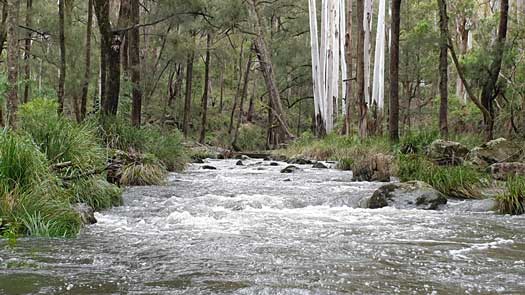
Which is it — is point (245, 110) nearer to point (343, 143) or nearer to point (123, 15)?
point (343, 143)

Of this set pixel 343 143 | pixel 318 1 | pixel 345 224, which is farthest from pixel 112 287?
pixel 318 1

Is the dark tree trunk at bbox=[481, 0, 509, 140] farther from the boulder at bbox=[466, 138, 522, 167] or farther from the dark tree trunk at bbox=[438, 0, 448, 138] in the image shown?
the boulder at bbox=[466, 138, 522, 167]

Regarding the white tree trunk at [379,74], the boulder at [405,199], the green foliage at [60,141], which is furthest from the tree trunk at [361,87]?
the green foliage at [60,141]

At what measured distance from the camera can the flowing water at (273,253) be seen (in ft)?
13.5

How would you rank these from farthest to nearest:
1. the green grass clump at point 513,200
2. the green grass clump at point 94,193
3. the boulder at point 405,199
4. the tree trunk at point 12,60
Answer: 1. the tree trunk at point 12,60
2. the boulder at point 405,199
3. the green grass clump at point 513,200
4. the green grass clump at point 94,193

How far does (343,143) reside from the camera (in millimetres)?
20406

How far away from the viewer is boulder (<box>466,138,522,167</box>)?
13.3 meters

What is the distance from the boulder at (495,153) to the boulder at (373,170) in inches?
81.2

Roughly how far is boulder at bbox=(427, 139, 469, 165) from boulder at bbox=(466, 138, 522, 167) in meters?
0.30

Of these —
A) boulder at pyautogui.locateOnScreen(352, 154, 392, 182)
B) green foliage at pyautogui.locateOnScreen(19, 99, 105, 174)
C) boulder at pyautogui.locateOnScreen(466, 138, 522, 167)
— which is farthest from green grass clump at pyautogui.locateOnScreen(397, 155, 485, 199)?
green foliage at pyautogui.locateOnScreen(19, 99, 105, 174)

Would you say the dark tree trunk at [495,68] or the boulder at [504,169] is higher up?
the dark tree trunk at [495,68]

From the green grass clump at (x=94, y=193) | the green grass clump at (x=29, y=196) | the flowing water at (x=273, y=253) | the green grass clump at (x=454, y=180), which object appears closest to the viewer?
the flowing water at (x=273, y=253)

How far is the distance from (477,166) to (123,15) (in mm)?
10177

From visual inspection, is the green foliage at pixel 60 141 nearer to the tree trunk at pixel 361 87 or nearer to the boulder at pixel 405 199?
the boulder at pixel 405 199
